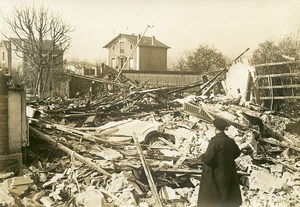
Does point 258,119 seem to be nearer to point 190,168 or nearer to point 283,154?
point 283,154

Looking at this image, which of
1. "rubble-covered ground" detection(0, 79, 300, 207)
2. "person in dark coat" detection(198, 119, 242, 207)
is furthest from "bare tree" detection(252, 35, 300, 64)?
"person in dark coat" detection(198, 119, 242, 207)

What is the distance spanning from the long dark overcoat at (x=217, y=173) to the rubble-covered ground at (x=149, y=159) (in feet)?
3.11

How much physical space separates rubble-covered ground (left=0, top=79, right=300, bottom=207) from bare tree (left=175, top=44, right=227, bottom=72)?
654 inches

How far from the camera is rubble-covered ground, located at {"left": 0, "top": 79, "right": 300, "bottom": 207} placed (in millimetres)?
4430

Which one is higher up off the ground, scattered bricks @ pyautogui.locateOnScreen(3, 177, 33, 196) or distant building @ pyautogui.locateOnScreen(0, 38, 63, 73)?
distant building @ pyautogui.locateOnScreen(0, 38, 63, 73)

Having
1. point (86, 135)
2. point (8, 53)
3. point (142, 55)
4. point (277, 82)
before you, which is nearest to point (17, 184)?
point (86, 135)

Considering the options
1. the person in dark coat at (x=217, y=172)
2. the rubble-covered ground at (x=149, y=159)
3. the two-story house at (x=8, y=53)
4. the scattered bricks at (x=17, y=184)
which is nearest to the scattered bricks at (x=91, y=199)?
the rubble-covered ground at (x=149, y=159)

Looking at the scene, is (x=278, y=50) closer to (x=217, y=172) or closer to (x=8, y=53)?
(x=217, y=172)

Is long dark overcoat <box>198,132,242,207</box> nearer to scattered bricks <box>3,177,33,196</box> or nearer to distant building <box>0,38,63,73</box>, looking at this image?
scattered bricks <box>3,177,33,196</box>

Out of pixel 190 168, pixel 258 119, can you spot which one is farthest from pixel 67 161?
pixel 258 119

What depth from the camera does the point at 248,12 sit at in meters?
6.07

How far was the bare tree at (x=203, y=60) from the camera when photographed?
79.9 feet

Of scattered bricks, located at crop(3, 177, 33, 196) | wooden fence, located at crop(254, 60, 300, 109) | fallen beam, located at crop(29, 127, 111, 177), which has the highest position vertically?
wooden fence, located at crop(254, 60, 300, 109)

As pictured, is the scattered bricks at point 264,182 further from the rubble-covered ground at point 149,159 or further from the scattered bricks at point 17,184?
the scattered bricks at point 17,184
